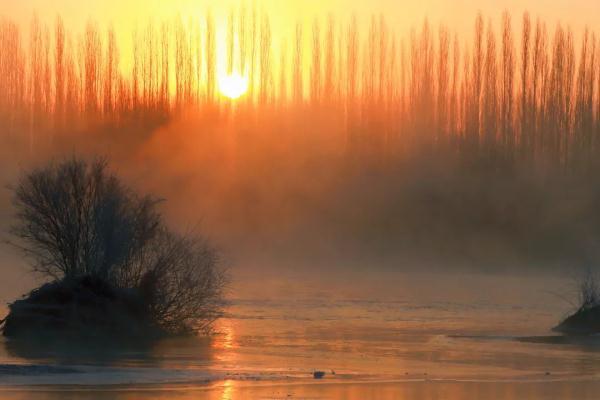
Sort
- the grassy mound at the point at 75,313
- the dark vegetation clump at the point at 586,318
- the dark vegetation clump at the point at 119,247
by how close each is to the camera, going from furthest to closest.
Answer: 1. the dark vegetation clump at the point at 586,318
2. the dark vegetation clump at the point at 119,247
3. the grassy mound at the point at 75,313

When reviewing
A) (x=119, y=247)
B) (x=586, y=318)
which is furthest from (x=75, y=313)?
(x=586, y=318)

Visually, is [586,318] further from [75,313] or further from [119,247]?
[75,313]

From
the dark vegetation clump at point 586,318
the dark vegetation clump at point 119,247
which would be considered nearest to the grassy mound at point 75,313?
the dark vegetation clump at point 119,247

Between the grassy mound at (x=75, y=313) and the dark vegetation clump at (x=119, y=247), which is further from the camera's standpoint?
the dark vegetation clump at (x=119, y=247)

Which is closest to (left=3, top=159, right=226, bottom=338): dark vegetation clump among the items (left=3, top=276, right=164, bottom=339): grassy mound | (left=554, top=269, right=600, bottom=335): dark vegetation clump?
(left=3, top=276, right=164, bottom=339): grassy mound

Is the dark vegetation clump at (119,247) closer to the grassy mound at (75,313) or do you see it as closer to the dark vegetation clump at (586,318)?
the grassy mound at (75,313)

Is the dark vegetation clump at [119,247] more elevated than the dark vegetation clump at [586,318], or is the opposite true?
the dark vegetation clump at [119,247]

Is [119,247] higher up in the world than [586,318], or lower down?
higher up

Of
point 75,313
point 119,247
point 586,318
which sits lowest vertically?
point 586,318

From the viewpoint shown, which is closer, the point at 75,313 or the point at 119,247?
the point at 75,313

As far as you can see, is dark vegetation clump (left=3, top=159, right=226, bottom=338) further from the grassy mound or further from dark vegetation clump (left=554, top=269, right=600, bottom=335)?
dark vegetation clump (left=554, top=269, right=600, bottom=335)

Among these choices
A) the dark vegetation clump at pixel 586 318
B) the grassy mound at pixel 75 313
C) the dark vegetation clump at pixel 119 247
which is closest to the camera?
the grassy mound at pixel 75 313

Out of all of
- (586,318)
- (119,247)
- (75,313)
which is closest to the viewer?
(75,313)

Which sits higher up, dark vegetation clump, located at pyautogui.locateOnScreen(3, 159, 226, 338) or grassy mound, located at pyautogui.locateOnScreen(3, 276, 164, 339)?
dark vegetation clump, located at pyautogui.locateOnScreen(3, 159, 226, 338)
